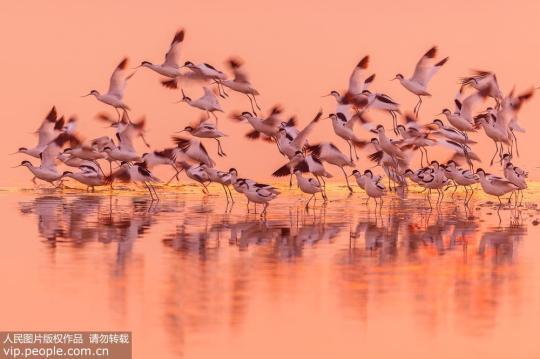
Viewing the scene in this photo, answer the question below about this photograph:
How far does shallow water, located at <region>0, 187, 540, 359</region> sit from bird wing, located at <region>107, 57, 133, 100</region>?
803cm

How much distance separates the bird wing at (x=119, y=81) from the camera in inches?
1378

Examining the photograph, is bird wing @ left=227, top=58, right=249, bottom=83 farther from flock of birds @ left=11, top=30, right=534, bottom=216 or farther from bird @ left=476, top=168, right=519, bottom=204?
bird @ left=476, top=168, right=519, bottom=204

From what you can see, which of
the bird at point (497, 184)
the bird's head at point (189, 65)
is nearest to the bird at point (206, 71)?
the bird's head at point (189, 65)

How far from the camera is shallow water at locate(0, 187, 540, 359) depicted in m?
13.4

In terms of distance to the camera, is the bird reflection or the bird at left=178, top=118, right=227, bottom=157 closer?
the bird reflection

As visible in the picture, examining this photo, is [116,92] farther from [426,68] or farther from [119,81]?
[426,68]

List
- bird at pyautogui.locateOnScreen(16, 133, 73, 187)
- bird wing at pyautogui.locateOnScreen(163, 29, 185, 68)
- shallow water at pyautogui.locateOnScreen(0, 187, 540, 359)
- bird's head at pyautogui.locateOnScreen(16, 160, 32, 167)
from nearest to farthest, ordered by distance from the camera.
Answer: shallow water at pyautogui.locateOnScreen(0, 187, 540, 359), bird wing at pyautogui.locateOnScreen(163, 29, 185, 68), bird at pyautogui.locateOnScreen(16, 133, 73, 187), bird's head at pyautogui.locateOnScreen(16, 160, 32, 167)

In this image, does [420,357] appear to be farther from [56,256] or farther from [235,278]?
[56,256]

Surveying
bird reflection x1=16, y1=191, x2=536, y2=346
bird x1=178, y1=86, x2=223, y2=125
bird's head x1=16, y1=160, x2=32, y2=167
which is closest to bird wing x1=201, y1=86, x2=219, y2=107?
bird x1=178, y1=86, x2=223, y2=125

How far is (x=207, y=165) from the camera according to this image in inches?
1312

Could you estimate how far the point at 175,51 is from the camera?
33.4 meters

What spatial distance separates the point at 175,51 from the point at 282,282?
17.3m

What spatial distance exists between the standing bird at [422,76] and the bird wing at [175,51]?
6.19m

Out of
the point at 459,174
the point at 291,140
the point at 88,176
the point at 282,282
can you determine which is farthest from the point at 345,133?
the point at 282,282
